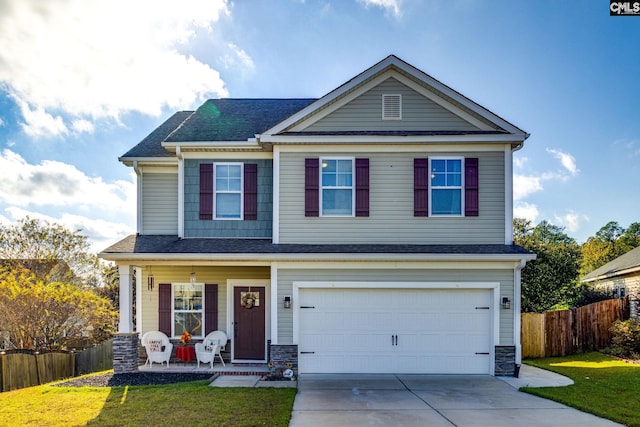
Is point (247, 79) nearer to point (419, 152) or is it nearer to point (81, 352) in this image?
point (419, 152)

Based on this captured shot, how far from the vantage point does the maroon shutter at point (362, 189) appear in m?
10.6

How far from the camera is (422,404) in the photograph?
778 cm

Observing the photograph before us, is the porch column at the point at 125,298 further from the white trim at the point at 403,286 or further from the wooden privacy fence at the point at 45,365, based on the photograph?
the white trim at the point at 403,286

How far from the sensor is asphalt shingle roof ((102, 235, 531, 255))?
10055 mm

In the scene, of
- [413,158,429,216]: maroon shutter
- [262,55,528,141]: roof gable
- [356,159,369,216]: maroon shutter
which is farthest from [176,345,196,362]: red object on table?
[413,158,429,216]: maroon shutter

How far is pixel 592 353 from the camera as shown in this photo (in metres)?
13.8

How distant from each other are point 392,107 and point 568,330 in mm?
9140

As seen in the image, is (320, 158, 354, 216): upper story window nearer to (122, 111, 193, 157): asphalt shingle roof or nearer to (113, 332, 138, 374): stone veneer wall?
(122, 111, 193, 157): asphalt shingle roof

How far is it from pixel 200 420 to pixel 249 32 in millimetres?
9668

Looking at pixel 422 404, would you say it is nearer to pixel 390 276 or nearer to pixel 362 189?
pixel 390 276

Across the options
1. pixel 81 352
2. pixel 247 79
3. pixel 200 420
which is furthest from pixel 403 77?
pixel 81 352

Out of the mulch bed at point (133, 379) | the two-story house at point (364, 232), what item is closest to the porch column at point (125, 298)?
the two-story house at point (364, 232)

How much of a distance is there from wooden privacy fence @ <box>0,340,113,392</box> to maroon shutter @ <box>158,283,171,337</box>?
3208 mm

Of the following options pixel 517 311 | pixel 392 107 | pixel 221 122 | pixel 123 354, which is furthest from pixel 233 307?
pixel 517 311
